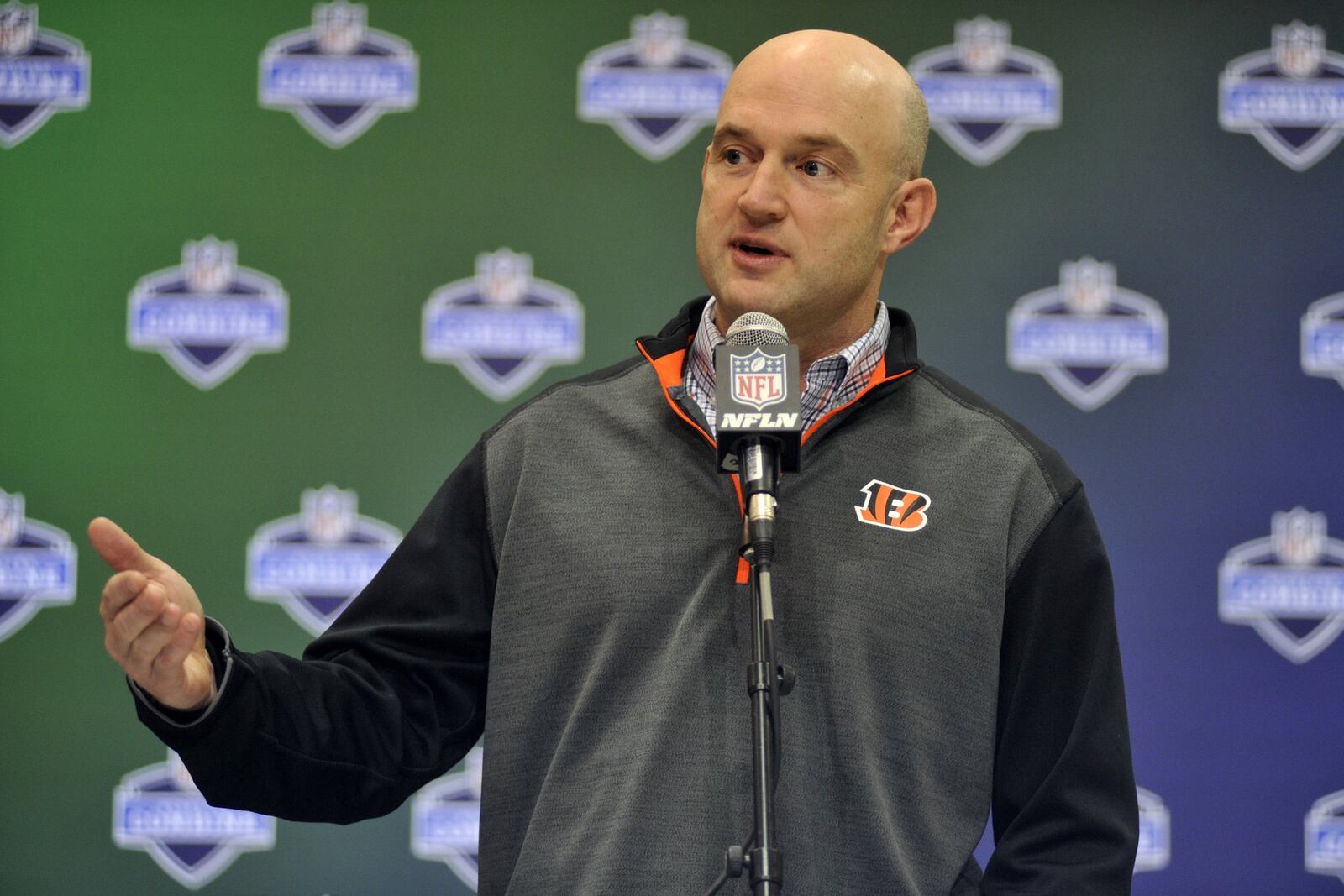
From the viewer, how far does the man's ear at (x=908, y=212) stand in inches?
75.1

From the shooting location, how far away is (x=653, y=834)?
1.54m

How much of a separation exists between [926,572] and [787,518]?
0.17m

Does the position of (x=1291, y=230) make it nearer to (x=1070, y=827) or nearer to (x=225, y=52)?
(x=1070, y=827)

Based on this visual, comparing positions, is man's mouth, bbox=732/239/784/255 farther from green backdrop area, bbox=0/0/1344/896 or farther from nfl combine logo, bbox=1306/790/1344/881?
nfl combine logo, bbox=1306/790/1344/881

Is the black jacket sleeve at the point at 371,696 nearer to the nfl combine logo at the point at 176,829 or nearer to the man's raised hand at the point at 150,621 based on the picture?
the man's raised hand at the point at 150,621

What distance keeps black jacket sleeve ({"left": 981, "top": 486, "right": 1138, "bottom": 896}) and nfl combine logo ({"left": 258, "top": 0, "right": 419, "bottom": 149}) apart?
204cm

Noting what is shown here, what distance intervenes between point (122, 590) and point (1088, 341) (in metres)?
2.37

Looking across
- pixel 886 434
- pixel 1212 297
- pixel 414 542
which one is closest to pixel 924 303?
pixel 1212 297

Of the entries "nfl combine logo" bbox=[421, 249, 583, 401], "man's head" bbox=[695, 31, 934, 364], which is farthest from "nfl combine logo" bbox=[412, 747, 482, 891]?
"man's head" bbox=[695, 31, 934, 364]

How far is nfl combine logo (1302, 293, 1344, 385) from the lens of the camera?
3.17 metres

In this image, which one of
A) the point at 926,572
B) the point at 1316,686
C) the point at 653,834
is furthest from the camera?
the point at 1316,686

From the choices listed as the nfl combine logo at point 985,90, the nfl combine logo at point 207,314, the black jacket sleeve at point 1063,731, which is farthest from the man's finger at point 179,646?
the nfl combine logo at point 985,90

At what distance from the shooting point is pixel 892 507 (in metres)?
1.70

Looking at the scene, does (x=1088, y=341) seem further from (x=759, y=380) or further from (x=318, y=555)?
(x=759, y=380)
